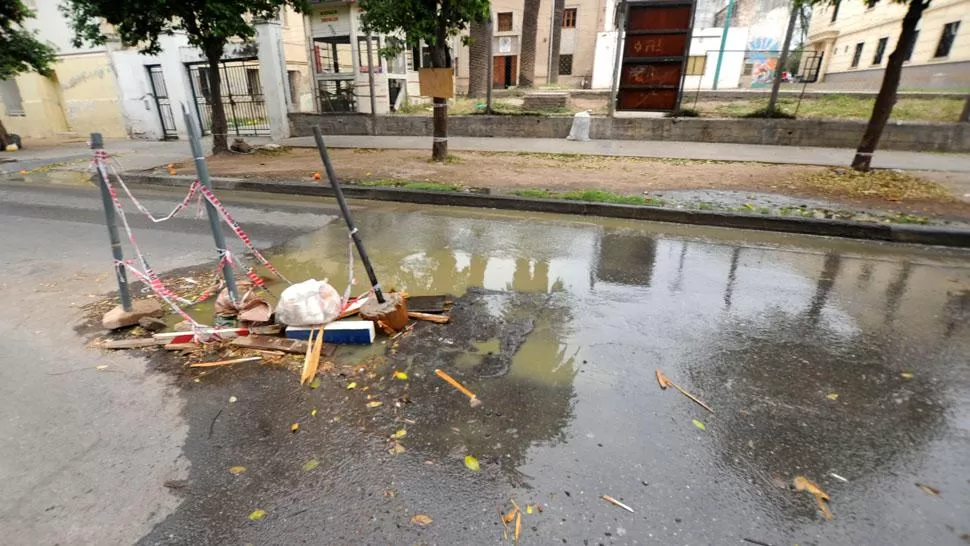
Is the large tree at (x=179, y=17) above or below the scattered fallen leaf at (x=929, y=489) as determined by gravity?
above

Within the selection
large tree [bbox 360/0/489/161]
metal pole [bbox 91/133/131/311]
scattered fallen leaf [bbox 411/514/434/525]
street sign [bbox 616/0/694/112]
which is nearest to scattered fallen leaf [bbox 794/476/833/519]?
scattered fallen leaf [bbox 411/514/434/525]

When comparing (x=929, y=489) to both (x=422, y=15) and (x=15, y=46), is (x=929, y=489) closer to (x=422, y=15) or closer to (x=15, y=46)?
(x=422, y=15)

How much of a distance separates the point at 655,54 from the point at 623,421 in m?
12.0

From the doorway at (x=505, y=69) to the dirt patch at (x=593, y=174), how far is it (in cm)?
2286

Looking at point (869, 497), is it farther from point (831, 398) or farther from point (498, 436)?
point (498, 436)

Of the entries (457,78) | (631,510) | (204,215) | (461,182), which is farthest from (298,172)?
(457,78)

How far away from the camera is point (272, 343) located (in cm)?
367

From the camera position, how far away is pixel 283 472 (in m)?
2.53

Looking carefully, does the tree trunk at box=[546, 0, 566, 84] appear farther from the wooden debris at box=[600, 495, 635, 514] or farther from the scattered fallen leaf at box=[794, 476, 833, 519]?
the wooden debris at box=[600, 495, 635, 514]

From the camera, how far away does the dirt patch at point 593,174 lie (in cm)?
785

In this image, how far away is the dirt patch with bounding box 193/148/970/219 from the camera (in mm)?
7848

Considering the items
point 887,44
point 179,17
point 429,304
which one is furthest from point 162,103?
point 887,44

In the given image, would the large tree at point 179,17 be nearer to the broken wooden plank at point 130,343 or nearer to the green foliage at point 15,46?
the green foliage at point 15,46

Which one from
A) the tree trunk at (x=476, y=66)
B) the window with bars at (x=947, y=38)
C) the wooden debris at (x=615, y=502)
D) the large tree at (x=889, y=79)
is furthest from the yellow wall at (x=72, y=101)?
the window with bars at (x=947, y=38)
